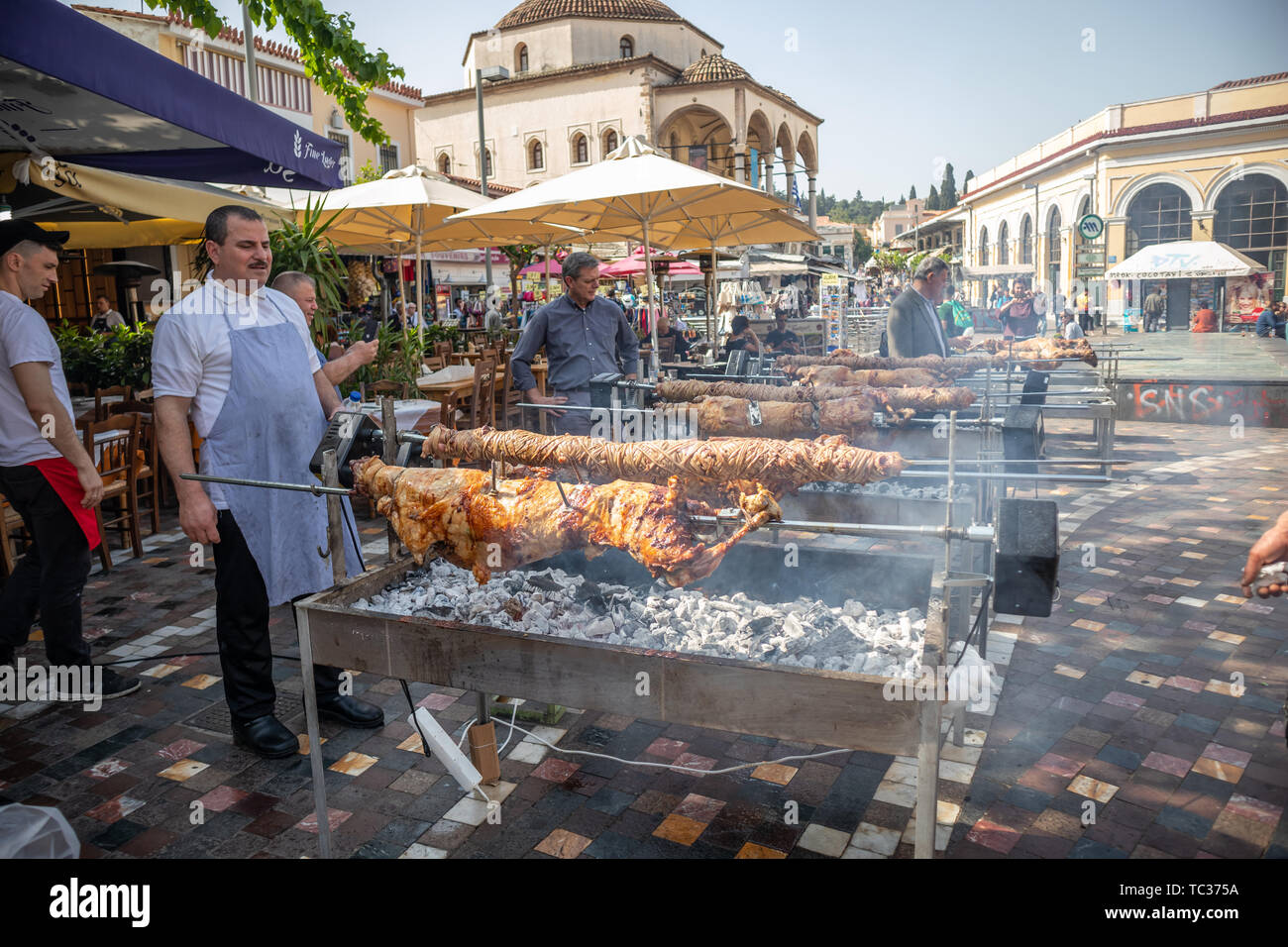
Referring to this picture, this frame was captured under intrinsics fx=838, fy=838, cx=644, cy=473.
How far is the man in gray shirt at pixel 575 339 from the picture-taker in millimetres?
5828

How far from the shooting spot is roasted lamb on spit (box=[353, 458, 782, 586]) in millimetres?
2484

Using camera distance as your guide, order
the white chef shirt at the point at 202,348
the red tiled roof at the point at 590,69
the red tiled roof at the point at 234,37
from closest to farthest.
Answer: the white chef shirt at the point at 202,348
the red tiled roof at the point at 234,37
the red tiled roof at the point at 590,69

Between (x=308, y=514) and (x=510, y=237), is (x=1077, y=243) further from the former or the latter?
(x=308, y=514)

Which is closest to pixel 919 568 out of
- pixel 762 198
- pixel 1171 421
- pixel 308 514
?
pixel 308 514

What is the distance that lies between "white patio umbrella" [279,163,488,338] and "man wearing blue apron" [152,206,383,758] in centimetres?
542

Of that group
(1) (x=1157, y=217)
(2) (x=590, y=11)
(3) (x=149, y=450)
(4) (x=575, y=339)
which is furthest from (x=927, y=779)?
(2) (x=590, y=11)

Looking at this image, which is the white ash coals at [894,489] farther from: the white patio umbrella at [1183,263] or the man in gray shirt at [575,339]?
the white patio umbrella at [1183,263]

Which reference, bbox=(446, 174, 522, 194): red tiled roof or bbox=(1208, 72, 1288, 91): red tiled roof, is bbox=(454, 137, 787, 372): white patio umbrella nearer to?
bbox=(446, 174, 522, 194): red tiled roof

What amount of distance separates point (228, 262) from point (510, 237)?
8.96 metres

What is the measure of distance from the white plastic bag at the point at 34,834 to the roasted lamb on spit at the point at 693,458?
1.54m

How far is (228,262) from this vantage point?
127 inches

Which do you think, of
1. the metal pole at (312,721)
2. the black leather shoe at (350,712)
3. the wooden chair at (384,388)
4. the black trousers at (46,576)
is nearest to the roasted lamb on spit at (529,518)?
the metal pole at (312,721)

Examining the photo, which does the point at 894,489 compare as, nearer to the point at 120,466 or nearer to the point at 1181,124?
the point at 120,466

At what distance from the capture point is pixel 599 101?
41.2 m
